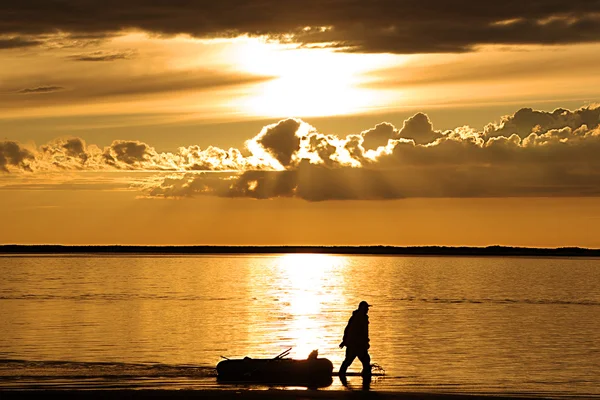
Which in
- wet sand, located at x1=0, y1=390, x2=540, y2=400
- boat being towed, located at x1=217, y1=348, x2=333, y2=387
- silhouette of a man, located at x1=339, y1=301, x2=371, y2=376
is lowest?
wet sand, located at x1=0, y1=390, x2=540, y2=400

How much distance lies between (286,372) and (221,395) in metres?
5.70

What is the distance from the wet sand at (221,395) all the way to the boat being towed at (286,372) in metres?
3.01

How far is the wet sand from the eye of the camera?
110ft

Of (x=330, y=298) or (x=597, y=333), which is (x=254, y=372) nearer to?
(x=597, y=333)

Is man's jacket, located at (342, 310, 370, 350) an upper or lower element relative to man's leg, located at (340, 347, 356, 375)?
upper

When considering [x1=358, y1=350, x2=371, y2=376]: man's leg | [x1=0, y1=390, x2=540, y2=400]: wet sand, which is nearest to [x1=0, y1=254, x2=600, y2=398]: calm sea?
[x1=358, y1=350, x2=371, y2=376]: man's leg

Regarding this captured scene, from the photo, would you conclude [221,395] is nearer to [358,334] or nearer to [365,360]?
[358,334]

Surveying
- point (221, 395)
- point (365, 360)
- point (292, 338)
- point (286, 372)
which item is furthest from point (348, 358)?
point (292, 338)

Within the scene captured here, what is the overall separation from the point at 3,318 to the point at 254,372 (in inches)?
1673

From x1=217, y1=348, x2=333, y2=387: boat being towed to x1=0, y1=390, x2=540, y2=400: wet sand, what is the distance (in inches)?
119

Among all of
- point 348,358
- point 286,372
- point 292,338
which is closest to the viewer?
point 286,372

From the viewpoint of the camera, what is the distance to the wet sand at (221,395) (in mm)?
33625

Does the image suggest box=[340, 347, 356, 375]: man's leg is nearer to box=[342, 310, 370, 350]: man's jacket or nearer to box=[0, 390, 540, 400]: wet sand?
box=[342, 310, 370, 350]: man's jacket

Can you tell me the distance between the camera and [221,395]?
1352 inches
